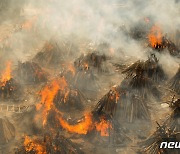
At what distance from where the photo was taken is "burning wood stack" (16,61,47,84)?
52.9 ft

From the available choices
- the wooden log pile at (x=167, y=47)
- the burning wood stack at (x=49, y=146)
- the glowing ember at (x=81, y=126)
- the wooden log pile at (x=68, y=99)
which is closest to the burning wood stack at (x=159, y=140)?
the glowing ember at (x=81, y=126)

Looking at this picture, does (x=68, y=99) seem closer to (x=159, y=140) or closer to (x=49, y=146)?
(x=49, y=146)

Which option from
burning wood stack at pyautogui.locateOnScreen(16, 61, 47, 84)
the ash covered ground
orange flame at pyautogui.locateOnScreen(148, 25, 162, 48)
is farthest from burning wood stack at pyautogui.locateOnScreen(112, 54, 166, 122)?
burning wood stack at pyautogui.locateOnScreen(16, 61, 47, 84)

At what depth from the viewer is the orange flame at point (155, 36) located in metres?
19.2

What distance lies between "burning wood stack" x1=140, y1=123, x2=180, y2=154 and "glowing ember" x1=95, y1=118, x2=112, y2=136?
4.85 feet

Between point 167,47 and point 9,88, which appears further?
point 167,47

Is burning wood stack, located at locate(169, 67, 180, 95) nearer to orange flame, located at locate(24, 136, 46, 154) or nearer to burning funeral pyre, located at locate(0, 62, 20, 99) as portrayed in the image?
burning funeral pyre, located at locate(0, 62, 20, 99)

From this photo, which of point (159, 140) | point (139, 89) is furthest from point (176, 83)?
point (159, 140)

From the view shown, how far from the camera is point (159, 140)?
1206 cm

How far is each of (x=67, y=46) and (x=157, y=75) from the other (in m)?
5.43

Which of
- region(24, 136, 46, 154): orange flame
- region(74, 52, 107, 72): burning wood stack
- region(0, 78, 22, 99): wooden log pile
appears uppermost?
region(74, 52, 107, 72): burning wood stack

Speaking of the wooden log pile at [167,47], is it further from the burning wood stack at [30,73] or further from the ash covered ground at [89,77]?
the burning wood stack at [30,73]

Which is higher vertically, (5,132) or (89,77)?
(89,77)

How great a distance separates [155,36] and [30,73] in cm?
824
